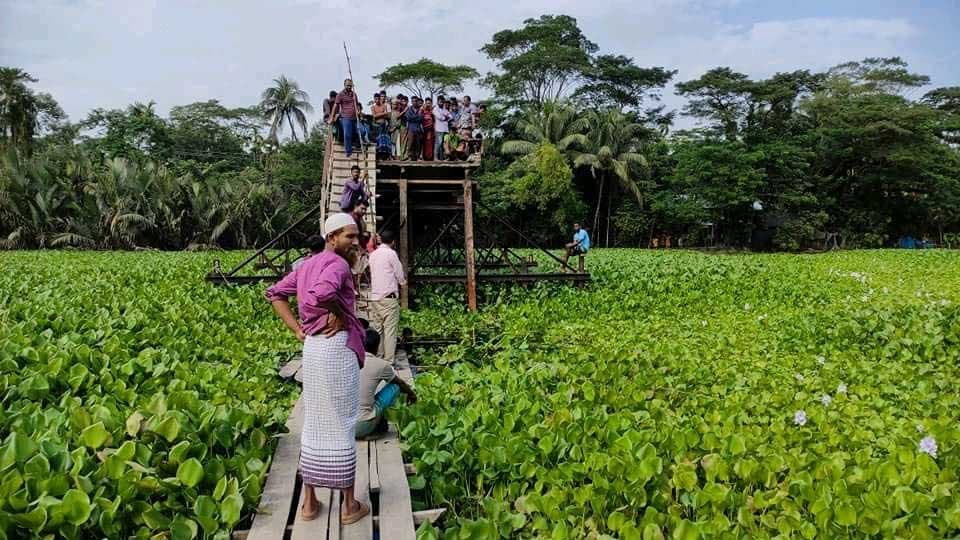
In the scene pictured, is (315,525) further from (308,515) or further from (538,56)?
(538,56)

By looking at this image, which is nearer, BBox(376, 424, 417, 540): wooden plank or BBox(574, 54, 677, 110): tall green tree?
BBox(376, 424, 417, 540): wooden plank

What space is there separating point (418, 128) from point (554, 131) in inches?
834

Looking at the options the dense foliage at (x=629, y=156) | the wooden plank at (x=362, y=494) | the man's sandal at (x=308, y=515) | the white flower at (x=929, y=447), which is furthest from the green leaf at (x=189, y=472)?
the dense foliage at (x=629, y=156)

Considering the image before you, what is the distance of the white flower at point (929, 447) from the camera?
3890mm

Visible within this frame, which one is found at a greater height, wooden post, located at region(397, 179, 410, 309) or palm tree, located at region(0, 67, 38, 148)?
palm tree, located at region(0, 67, 38, 148)

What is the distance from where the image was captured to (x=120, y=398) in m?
4.83

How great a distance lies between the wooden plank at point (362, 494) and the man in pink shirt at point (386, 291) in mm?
2876

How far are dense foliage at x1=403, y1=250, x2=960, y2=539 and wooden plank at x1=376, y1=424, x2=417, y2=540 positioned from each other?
0.13 meters

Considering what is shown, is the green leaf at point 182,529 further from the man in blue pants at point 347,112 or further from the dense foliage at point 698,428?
the man in blue pants at point 347,112

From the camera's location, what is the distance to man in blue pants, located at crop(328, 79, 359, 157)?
1121cm

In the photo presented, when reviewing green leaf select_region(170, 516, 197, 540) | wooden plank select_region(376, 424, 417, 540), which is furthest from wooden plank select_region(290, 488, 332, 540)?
green leaf select_region(170, 516, 197, 540)

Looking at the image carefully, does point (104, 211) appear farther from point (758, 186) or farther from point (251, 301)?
point (758, 186)

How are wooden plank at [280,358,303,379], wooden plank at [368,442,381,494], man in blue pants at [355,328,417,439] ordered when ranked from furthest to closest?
1. wooden plank at [280,358,303,379]
2. man in blue pants at [355,328,417,439]
3. wooden plank at [368,442,381,494]

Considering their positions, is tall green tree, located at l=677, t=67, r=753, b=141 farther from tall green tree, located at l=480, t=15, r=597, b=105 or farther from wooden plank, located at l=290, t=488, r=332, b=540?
wooden plank, located at l=290, t=488, r=332, b=540
